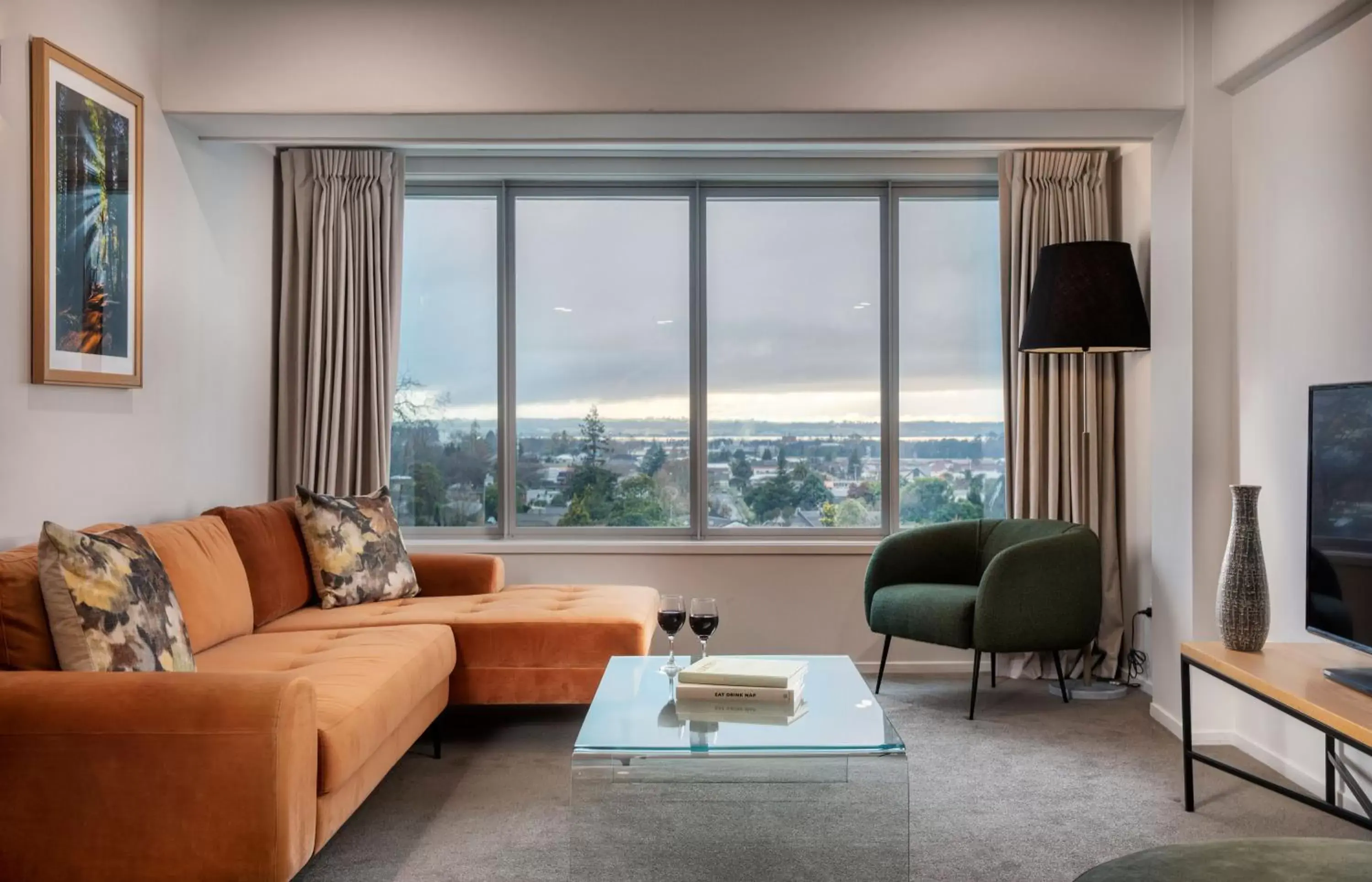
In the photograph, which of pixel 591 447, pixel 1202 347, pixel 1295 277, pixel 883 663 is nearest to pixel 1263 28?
pixel 1295 277

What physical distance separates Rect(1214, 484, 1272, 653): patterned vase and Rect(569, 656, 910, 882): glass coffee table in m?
1.09

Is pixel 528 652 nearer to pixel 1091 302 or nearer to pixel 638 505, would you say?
pixel 638 505

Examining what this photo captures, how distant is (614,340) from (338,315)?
1315 mm

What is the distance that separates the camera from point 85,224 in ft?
10.6

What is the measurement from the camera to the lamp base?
4391mm

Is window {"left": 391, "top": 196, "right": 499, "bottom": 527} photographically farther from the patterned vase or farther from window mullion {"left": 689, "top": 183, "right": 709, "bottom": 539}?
the patterned vase

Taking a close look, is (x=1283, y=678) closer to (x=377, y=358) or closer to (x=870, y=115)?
(x=870, y=115)

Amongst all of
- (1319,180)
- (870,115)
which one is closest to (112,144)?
(870,115)

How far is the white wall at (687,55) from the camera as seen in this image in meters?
3.70

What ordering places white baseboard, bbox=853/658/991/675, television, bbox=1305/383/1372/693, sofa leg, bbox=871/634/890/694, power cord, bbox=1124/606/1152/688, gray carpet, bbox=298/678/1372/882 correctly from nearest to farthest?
television, bbox=1305/383/1372/693
gray carpet, bbox=298/678/1372/882
sofa leg, bbox=871/634/890/694
power cord, bbox=1124/606/1152/688
white baseboard, bbox=853/658/991/675

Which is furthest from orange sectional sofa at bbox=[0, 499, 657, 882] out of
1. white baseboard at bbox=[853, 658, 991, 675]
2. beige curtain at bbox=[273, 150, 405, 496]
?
white baseboard at bbox=[853, 658, 991, 675]

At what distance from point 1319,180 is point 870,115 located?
1473 millimetres

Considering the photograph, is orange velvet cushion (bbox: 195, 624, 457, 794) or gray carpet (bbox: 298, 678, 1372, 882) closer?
orange velvet cushion (bbox: 195, 624, 457, 794)

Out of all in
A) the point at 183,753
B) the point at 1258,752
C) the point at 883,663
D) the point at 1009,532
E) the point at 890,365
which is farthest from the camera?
the point at 890,365
